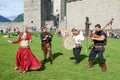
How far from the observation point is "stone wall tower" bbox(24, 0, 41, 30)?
260ft

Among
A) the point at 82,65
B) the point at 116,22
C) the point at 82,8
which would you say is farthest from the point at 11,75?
the point at 82,8

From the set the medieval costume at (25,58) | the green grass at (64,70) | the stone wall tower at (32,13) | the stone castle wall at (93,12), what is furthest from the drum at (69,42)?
the stone wall tower at (32,13)

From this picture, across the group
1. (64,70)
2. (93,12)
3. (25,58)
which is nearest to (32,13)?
(93,12)

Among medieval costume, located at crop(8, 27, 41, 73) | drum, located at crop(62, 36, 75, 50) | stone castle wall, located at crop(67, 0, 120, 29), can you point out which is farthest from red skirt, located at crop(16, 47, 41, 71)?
stone castle wall, located at crop(67, 0, 120, 29)

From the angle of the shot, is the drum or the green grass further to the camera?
the drum

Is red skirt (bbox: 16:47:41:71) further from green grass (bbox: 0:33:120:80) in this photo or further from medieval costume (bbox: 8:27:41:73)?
green grass (bbox: 0:33:120:80)

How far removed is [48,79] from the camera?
1306 centimetres

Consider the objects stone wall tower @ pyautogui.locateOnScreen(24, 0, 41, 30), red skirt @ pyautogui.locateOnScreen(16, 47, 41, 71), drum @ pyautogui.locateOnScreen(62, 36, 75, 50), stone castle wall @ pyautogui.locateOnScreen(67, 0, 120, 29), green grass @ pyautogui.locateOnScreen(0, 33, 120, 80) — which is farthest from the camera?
stone wall tower @ pyautogui.locateOnScreen(24, 0, 41, 30)

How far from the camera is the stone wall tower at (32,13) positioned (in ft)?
260

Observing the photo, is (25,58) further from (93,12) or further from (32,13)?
(32,13)

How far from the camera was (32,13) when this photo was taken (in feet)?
264

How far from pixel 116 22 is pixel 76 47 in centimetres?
3695

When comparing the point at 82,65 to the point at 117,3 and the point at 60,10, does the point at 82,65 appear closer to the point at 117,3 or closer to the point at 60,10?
the point at 117,3

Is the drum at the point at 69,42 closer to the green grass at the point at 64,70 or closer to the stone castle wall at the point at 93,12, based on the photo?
the green grass at the point at 64,70
